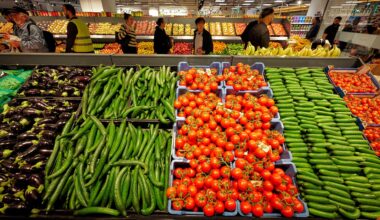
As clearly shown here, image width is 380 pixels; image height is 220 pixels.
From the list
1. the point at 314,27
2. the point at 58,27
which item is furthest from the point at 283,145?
the point at 314,27

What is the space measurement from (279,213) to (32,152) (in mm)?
2657

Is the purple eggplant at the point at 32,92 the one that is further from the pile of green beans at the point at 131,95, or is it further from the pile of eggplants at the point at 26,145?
the pile of green beans at the point at 131,95

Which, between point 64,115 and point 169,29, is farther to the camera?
point 169,29

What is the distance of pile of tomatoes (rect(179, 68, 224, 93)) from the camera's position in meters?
2.76

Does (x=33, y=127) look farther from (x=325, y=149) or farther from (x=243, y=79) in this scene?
(x=325, y=149)

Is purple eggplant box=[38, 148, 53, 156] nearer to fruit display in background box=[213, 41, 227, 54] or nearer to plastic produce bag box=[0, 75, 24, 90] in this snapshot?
plastic produce bag box=[0, 75, 24, 90]

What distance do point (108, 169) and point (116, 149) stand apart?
0.25 metres

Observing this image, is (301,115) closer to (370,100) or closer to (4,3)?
(370,100)

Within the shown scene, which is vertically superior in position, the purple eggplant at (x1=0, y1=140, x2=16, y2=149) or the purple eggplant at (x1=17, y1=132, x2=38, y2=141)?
the purple eggplant at (x1=17, y1=132, x2=38, y2=141)

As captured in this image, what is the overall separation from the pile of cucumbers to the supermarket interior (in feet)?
0.04

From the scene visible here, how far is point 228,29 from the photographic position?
8.19 m

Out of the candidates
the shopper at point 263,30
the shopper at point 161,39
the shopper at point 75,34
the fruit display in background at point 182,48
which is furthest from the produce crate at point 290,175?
the fruit display in background at point 182,48

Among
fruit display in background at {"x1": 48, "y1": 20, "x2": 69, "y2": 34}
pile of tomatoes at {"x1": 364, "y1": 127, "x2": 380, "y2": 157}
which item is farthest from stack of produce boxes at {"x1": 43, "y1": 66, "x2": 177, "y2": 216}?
fruit display in background at {"x1": 48, "y1": 20, "x2": 69, "y2": 34}

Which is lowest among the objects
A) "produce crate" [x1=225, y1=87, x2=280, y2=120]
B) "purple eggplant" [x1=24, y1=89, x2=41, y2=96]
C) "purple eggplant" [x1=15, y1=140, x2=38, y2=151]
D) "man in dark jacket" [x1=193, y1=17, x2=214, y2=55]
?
"purple eggplant" [x1=15, y1=140, x2=38, y2=151]
